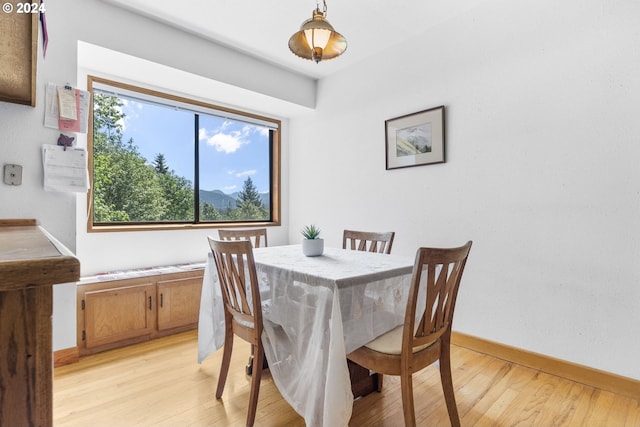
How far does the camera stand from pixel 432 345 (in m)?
1.51

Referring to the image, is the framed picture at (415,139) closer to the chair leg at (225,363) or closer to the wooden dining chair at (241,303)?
the wooden dining chair at (241,303)

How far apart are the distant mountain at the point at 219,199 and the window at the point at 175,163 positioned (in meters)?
0.01

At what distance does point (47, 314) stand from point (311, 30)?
1.68 meters

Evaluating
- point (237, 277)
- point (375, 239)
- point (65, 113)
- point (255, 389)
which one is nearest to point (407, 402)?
point (255, 389)

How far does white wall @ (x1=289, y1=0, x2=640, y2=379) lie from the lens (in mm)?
1897

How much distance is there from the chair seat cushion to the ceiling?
2.26 metres

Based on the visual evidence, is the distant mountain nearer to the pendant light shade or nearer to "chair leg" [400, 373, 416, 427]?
the pendant light shade

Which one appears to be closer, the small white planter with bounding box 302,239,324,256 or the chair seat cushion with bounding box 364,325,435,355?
the chair seat cushion with bounding box 364,325,435,355

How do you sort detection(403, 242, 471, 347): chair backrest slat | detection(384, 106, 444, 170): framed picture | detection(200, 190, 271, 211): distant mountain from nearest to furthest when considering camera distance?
detection(403, 242, 471, 347): chair backrest slat < detection(384, 106, 444, 170): framed picture < detection(200, 190, 271, 211): distant mountain

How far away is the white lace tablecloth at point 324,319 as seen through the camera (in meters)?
1.33

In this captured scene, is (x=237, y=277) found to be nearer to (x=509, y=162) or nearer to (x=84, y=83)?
(x=509, y=162)

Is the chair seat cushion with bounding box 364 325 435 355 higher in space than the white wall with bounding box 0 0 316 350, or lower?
lower

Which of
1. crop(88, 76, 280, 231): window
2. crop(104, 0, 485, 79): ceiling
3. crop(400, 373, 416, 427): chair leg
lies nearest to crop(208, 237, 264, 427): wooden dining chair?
crop(400, 373, 416, 427): chair leg

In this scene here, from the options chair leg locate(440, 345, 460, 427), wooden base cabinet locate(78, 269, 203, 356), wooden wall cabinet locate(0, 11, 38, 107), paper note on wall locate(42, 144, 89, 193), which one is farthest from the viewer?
wooden base cabinet locate(78, 269, 203, 356)
